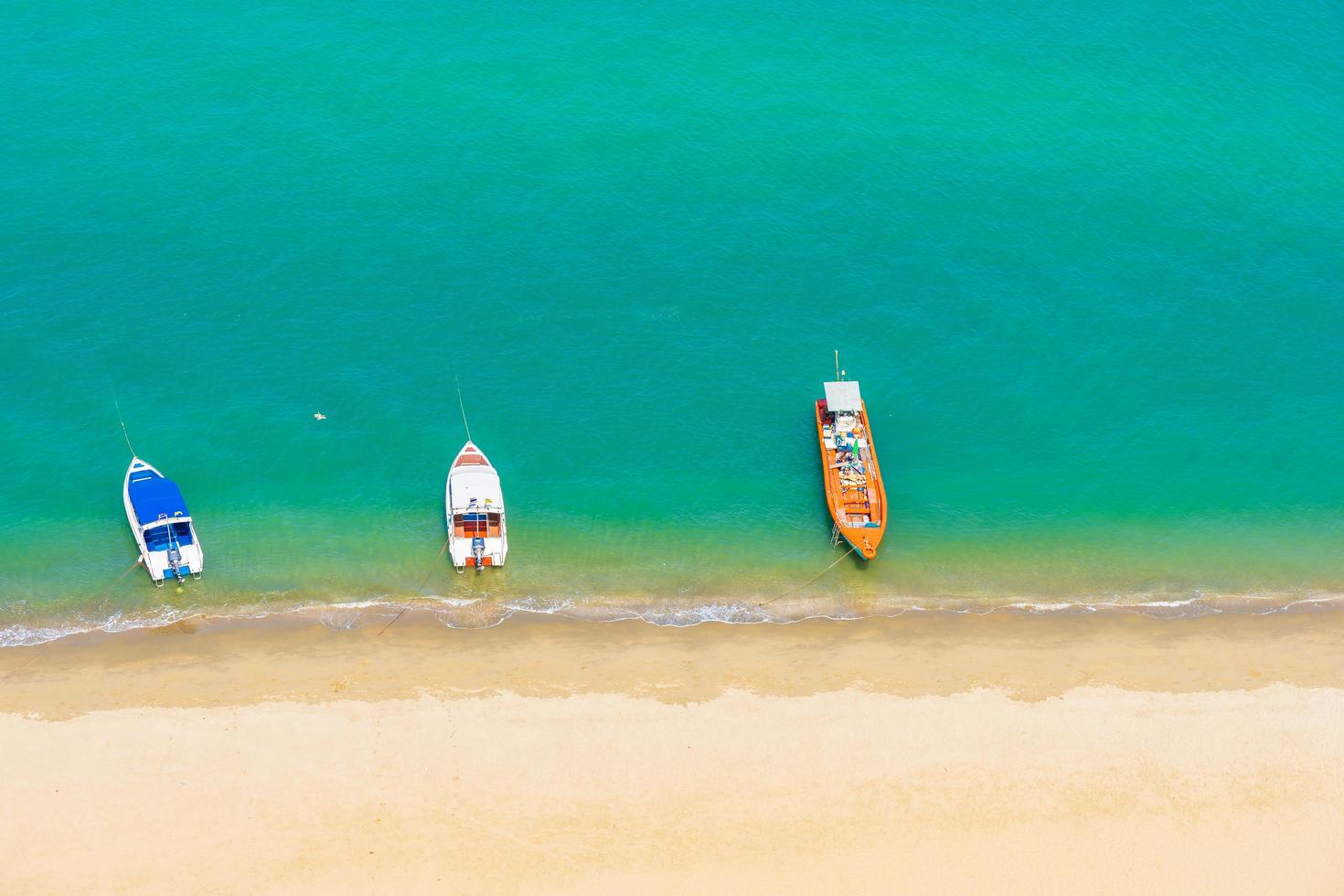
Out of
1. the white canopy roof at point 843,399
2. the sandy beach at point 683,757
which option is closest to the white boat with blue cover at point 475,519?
the sandy beach at point 683,757

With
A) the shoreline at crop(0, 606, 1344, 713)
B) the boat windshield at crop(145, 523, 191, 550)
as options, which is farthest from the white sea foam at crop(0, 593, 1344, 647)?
the boat windshield at crop(145, 523, 191, 550)

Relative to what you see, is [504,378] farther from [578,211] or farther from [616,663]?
[616,663]

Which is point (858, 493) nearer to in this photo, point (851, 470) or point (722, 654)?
point (851, 470)

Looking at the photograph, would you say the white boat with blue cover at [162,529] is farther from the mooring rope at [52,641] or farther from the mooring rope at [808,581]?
the mooring rope at [808,581]

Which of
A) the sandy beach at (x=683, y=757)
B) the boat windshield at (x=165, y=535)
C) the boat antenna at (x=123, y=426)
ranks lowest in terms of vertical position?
the sandy beach at (x=683, y=757)

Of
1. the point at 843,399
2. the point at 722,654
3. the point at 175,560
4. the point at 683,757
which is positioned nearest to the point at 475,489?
the point at 175,560

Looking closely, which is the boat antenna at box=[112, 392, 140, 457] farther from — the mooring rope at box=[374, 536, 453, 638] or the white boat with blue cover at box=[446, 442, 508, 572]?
the mooring rope at box=[374, 536, 453, 638]
